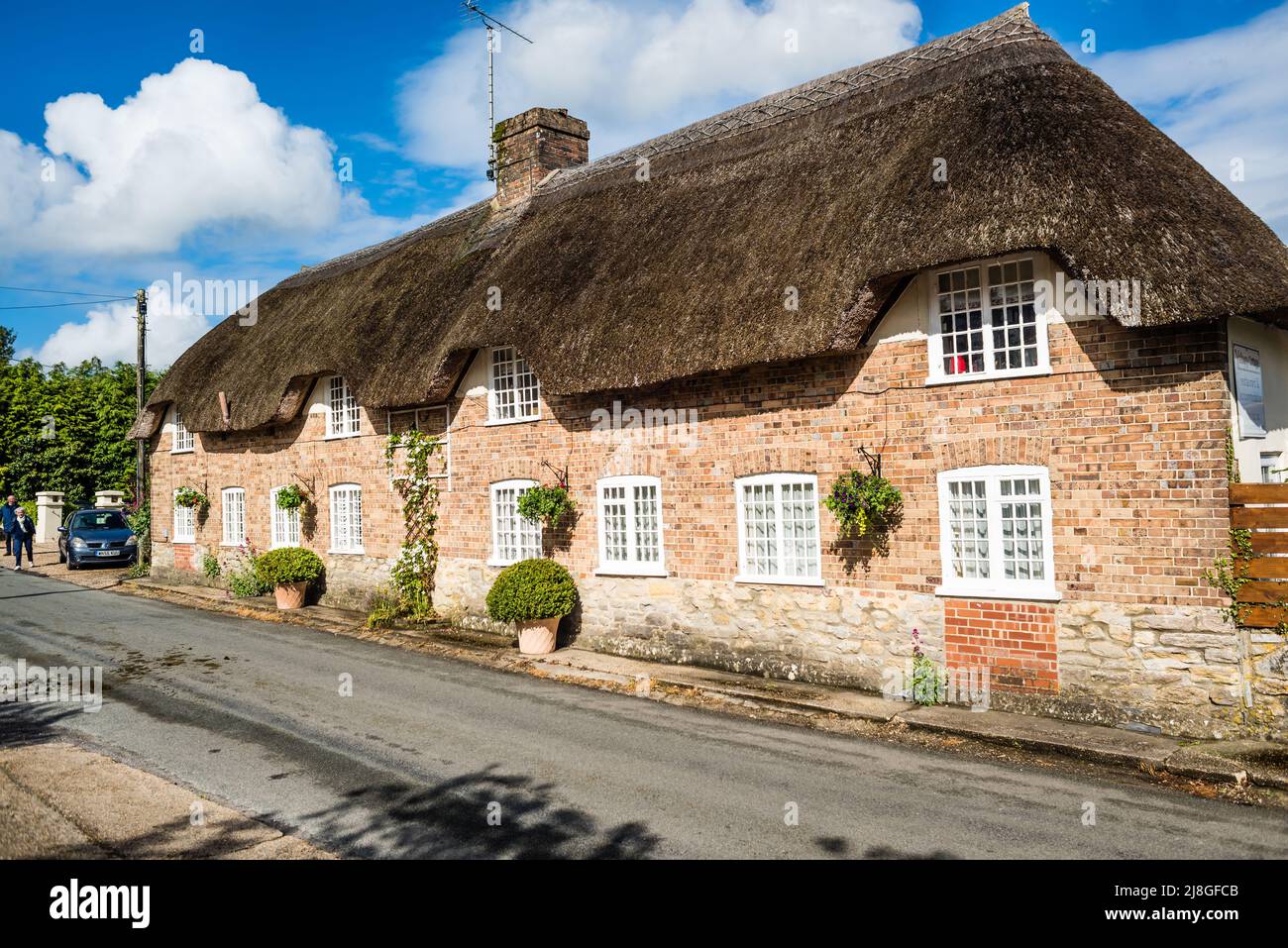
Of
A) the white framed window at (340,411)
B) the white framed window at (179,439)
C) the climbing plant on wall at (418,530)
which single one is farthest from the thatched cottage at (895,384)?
the white framed window at (179,439)

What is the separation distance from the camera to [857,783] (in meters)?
7.51

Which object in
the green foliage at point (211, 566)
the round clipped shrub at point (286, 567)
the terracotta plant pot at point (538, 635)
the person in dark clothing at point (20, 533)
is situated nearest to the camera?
the terracotta plant pot at point (538, 635)

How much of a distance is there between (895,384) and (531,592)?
5.82 metres

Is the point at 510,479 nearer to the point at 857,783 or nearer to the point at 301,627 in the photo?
the point at 301,627

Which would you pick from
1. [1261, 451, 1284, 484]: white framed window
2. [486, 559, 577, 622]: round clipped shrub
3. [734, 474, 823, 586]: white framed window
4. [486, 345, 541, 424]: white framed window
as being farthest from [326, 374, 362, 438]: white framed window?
[1261, 451, 1284, 484]: white framed window

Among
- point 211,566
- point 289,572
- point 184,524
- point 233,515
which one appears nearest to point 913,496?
point 289,572

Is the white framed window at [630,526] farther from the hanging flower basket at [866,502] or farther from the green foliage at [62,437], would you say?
the green foliage at [62,437]

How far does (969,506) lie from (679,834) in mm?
5178

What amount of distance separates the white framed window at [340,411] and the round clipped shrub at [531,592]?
6428 mm

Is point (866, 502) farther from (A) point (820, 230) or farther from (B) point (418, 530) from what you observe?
(B) point (418, 530)

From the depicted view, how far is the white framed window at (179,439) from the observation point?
23.9 metres

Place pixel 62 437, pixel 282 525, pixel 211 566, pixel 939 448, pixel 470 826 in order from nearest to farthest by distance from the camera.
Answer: pixel 470 826
pixel 939 448
pixel 282 525
pixel 211 566
pixel 62 437

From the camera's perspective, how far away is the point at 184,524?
24109 millimetres

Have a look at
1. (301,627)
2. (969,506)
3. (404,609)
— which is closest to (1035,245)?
(969,506)
